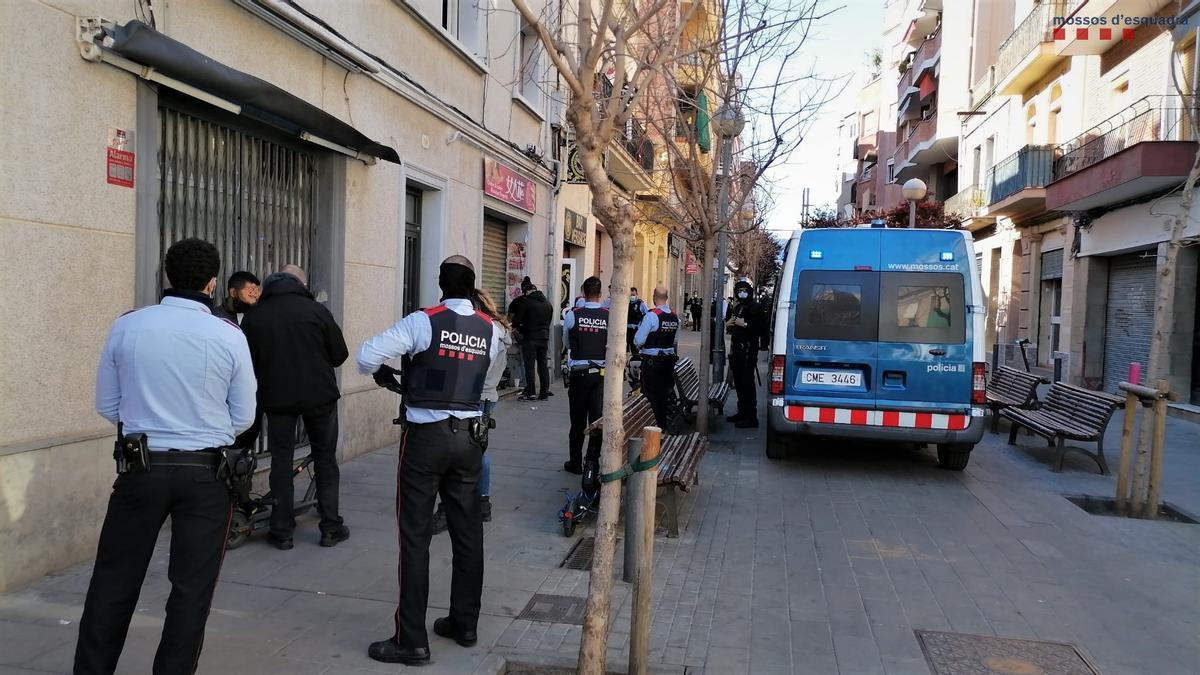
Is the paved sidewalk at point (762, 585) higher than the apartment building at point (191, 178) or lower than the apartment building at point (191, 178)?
lower

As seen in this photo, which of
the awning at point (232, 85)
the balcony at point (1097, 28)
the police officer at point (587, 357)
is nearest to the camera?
the awning at point (232, 85)

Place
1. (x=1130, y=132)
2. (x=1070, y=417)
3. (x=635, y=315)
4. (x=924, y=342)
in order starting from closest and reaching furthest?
(x=924, y=342), (x=1070, y=417), (x=635, y=315), (x=1130, y=132)

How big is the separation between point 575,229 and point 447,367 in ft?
42.5

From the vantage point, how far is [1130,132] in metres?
15.3

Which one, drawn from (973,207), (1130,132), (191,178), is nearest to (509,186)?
(191,178)

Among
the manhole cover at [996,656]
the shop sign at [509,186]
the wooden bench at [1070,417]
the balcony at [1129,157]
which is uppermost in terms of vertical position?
the balcony at [1129,157]

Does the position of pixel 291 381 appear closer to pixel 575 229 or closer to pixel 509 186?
pixel 509 186

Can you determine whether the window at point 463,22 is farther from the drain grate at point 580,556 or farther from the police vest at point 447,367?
the police vest at point 447,367

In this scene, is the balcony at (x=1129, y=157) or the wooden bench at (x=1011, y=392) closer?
the wooden bench at (x=1011, y=392)

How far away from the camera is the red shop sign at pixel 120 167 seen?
16.1 feet

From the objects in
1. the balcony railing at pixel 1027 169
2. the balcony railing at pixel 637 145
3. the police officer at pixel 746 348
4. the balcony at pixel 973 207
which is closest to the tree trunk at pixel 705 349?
the police officer at pixel 746 348

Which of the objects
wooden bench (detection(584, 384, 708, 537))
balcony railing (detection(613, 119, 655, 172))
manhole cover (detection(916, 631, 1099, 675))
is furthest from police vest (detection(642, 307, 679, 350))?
balcony railing (detection(613, 119, 655, 172))

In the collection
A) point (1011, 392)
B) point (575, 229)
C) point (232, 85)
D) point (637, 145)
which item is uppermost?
point (637, 145)

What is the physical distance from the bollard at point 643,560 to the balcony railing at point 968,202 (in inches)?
938
